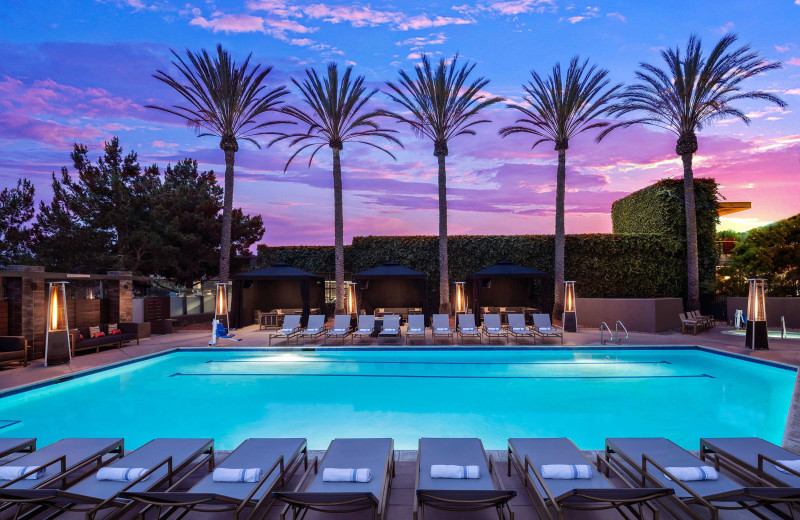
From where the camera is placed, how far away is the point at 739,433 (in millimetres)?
5719

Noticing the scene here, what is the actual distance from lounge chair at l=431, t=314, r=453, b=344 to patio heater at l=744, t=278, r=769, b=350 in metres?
7.87

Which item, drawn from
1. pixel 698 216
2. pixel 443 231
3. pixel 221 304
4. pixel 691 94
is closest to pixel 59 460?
pixel 221 304

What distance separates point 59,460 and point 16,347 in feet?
26.5

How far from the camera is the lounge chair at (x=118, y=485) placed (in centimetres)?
273

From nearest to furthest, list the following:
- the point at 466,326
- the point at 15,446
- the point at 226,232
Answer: the point at 15,446 < the point at 466,326 < the point at 226,232

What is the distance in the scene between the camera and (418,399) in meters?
7.49

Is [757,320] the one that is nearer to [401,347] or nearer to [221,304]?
[401,347]

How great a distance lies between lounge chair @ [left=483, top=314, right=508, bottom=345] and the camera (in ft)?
39.7

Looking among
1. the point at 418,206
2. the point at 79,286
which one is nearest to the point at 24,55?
the point at 79,286

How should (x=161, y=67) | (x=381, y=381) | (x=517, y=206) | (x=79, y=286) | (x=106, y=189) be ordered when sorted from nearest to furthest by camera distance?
(x=381, y=381), (x=161, y=67), (x=79, y=286), (x=106, y=189), (x=517, y=206)

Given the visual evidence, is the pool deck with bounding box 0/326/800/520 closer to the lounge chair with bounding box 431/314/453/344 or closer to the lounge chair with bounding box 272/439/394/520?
the lounge chair with bounding box 272/439/394/520

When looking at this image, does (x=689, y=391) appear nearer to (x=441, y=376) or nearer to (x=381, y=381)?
(x=441, y=376)

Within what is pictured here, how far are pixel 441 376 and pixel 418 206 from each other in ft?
51.8

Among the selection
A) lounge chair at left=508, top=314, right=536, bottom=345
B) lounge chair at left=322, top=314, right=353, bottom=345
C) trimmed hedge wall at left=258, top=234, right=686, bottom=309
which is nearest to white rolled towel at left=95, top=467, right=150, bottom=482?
lounge chair at left=322, top=314, right=353, bottom=345
